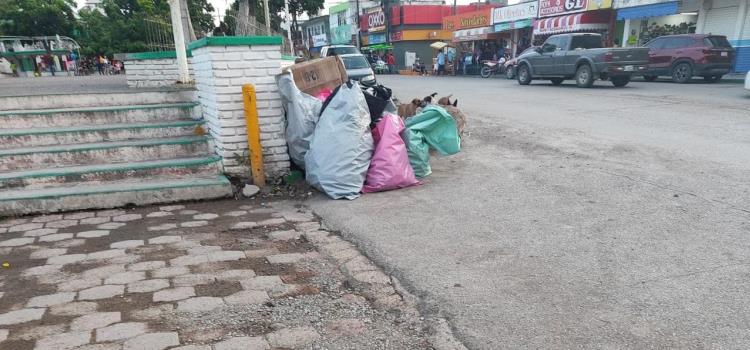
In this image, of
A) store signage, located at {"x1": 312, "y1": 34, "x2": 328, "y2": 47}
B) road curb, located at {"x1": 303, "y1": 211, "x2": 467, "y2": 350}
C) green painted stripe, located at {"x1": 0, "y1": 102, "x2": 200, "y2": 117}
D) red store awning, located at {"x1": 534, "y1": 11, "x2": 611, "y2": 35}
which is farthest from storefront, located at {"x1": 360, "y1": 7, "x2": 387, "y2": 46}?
road curb, located at {"x1": 303, "y1": 211, "x2": 467, "y2": 350}

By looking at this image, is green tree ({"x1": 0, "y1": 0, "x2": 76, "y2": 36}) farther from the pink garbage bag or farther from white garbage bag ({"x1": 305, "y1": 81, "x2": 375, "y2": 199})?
the pink garbage bag

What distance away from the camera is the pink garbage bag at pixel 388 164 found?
4.79 meters

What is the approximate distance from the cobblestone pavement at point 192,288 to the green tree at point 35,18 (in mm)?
49206

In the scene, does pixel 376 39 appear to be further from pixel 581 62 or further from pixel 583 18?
pixel 581 62

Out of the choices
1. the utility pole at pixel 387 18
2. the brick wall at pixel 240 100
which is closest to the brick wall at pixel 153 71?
the brick wall at pixel 240 100

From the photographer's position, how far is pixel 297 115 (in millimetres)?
4969

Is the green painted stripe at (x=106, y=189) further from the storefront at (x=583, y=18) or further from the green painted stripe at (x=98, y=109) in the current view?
the storefront at (x=583, y=18)

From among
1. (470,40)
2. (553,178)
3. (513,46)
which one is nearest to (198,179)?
(553,178)

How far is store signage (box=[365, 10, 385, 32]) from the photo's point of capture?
42719 mm

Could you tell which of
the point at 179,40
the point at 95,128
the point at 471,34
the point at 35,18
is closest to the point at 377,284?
the point at 95,128

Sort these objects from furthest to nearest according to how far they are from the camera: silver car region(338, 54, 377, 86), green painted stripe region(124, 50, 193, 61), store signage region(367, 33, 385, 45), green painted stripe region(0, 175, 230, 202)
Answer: store signage region(367, 33, 385, 45), silver car region(338, 54, 377, 86), green painted stripe region(124, 50, 193, 61), green painted stripe region(0, 175, 230, 202)

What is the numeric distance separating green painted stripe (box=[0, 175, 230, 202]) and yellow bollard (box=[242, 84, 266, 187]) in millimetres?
323

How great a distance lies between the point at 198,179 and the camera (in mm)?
4875

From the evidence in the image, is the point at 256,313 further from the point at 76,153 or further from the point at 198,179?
the point at 76,153
